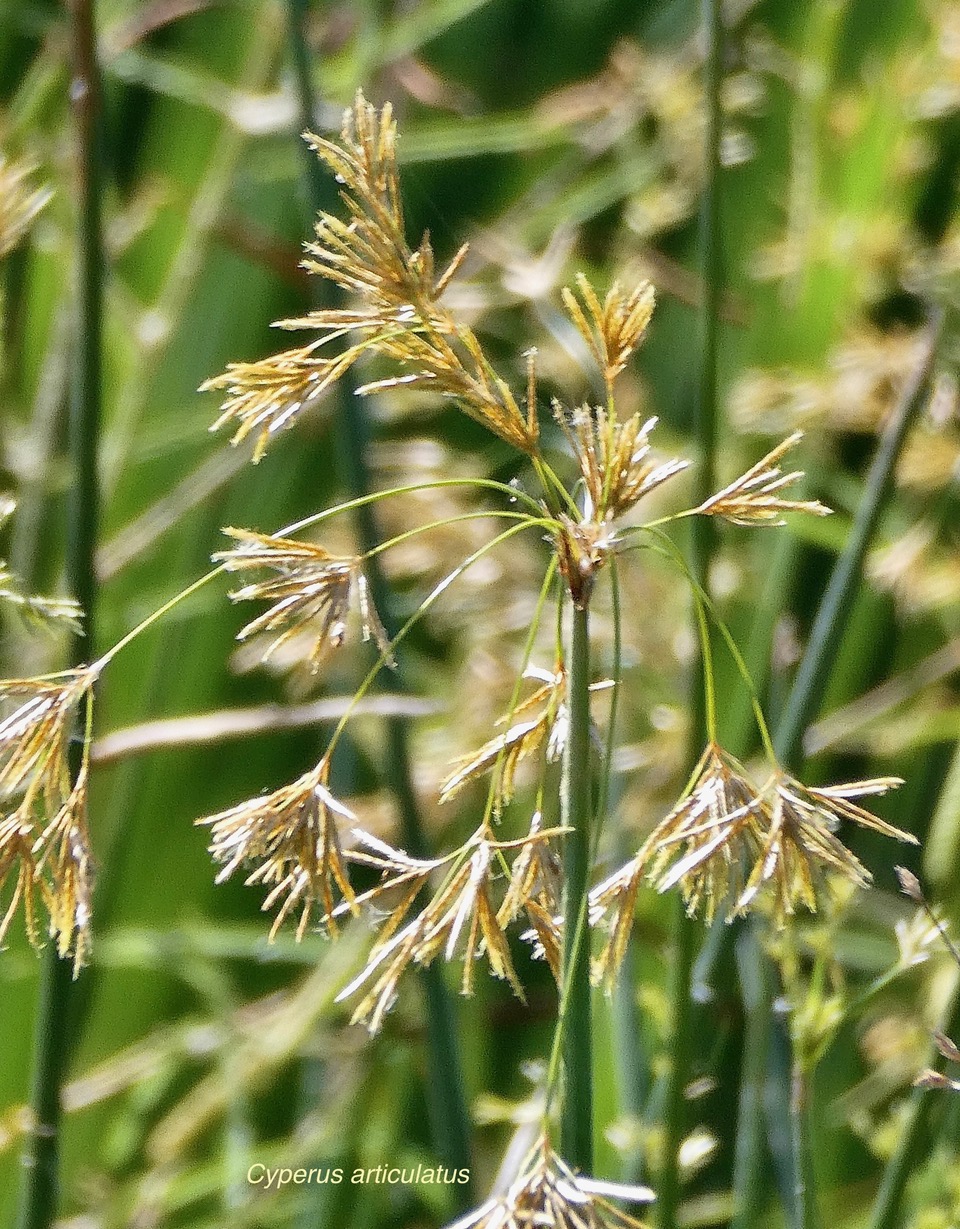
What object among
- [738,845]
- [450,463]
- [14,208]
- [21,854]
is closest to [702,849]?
[738,845]

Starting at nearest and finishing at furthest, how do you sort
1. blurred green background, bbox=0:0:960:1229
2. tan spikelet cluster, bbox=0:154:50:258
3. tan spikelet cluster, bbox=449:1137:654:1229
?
tan spikelet cluster, bbox=449:1137:654:1229, tan spikelet cluster, bbox=0:154:50:258, blurred green background, bbox=0:0:960:1229

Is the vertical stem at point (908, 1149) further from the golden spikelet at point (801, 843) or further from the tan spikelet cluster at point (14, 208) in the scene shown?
the tan spikelet cluster at point (14, 208)

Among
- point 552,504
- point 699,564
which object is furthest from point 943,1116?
point 552,504

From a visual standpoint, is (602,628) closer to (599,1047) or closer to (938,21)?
(599,1047)

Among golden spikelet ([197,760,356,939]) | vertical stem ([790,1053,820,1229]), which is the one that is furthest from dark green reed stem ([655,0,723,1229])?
golden spikelet ([197,760,356,939])

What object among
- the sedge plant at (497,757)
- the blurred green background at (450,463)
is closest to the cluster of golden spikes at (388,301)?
the sedge plant at (497,757)

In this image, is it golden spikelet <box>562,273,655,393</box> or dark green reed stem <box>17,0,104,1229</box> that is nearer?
golden spikelet <box>562,273,655,393</box>

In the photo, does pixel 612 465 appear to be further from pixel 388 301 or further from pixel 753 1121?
pixel 753 1121

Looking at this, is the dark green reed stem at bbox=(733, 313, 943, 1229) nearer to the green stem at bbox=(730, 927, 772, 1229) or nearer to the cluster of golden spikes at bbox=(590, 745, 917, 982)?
the green stem at bbox=(730, 927, 772, 1229)
